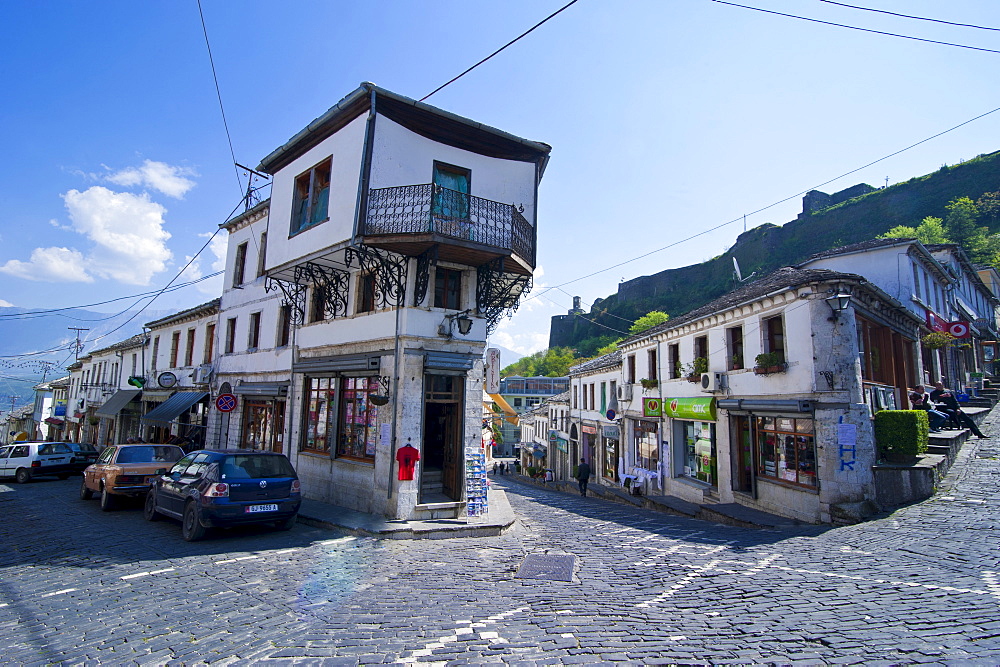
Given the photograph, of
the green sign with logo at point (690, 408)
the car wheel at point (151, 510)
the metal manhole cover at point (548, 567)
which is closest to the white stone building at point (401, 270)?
the metal manhole cover at point (548, 567)

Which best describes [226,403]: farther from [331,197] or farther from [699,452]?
[699,452]

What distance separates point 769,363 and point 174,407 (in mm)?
23111

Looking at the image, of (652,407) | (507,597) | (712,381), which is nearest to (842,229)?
(652,407)

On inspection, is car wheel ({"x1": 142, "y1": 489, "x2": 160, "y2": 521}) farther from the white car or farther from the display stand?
the white car

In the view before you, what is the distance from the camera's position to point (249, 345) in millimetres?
19344

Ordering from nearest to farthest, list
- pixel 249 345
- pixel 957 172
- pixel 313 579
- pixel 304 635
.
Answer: pixel 304 635
pixel 313 579
pixel 249 345
pixel 957 172

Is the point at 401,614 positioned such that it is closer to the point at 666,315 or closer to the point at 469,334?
the point at 469,334

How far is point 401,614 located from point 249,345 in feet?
53.7

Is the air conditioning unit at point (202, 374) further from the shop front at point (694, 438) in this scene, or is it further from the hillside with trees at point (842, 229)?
the hillside with trees at point (842, 229)

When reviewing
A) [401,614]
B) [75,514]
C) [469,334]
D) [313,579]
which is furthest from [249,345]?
[401,614]

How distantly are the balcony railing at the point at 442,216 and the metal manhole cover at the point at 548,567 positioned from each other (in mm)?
6733

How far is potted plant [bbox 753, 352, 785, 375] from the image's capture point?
13.5 m

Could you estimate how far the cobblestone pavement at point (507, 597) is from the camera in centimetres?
470

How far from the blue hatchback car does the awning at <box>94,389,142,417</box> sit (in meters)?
22.1
